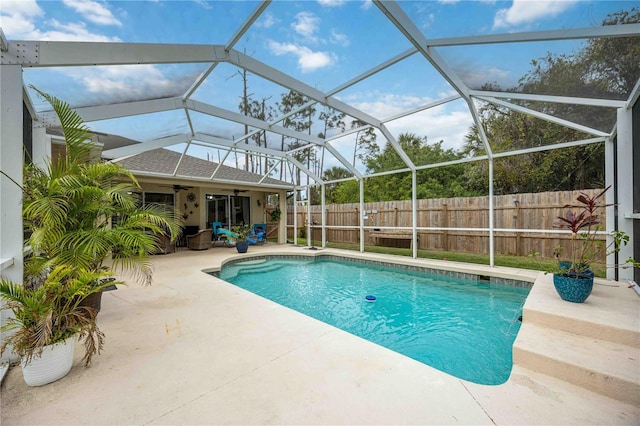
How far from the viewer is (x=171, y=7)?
3260mm

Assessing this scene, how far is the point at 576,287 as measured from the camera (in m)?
3.07

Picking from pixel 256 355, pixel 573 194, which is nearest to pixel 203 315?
pixel 256 355

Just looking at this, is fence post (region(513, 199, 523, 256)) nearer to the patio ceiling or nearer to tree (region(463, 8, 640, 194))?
tree (region(463, 8, 640, 194))

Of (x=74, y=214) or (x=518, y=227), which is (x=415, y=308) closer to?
(x=74, y=214)

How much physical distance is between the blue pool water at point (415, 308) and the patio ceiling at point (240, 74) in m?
3.49

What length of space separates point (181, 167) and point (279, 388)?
10055mm

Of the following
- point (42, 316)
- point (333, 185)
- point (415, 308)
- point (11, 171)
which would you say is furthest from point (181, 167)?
point (333, 185)

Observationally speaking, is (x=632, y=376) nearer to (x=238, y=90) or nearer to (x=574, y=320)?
(x=574, y=320)

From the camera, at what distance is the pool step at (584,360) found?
1.93 m

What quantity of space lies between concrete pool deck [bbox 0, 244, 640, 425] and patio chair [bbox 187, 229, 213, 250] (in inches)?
288

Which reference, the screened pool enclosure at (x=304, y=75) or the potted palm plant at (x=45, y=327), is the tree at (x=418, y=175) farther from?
the potted palm plant at (x=45, y=327)

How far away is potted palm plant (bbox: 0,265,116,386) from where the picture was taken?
196 centimetres

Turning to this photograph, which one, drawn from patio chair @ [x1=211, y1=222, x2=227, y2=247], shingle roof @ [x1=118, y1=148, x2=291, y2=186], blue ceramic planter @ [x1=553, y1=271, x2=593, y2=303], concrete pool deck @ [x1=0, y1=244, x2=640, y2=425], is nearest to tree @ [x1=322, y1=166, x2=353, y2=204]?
shingle roof @ [x1=118, y1=148, x2=291, y2=186]

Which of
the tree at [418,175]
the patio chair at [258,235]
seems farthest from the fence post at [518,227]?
the patio chair at [258,235]
